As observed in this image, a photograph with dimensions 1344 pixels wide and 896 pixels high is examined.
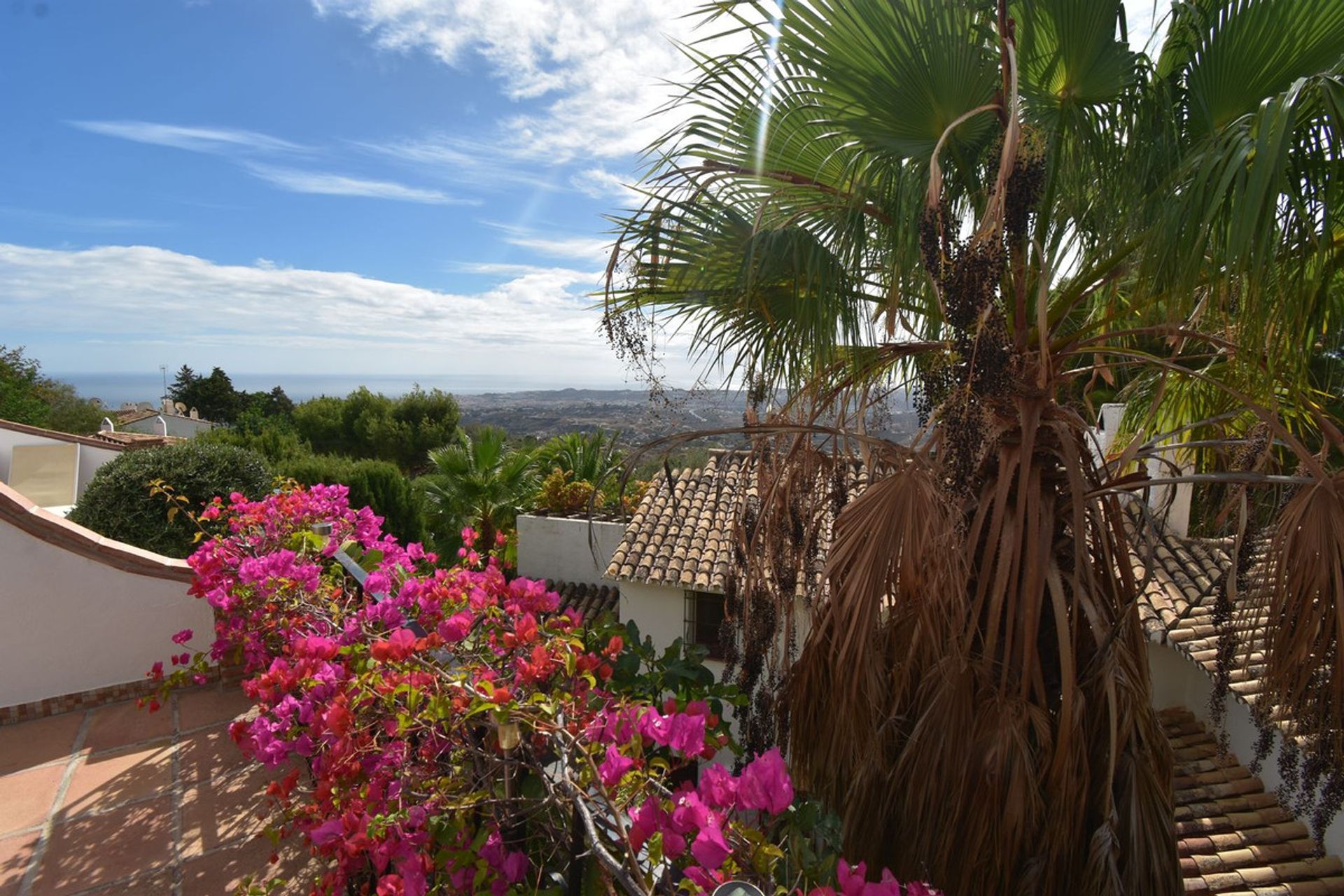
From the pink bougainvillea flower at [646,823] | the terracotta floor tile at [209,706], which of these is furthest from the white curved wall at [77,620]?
the pink bougainvillea flower at [646,823]

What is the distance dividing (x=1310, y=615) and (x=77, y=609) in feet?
17.0

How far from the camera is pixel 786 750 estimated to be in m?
3.16

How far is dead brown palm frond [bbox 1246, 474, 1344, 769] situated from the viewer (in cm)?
224

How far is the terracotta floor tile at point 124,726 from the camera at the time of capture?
319 cm

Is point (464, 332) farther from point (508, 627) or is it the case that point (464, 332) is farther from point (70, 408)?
point (508, 627)

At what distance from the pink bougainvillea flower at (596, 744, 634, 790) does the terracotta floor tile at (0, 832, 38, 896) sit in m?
2.28

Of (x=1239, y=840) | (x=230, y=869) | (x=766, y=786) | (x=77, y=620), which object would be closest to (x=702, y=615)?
(x=1239, y=840)

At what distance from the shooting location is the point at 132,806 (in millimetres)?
2664

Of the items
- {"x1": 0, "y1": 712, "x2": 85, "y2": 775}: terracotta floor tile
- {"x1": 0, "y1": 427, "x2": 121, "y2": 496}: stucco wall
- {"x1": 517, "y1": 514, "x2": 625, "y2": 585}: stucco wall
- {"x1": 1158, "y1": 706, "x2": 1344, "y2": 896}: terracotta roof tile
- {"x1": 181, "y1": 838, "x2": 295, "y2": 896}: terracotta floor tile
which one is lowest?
{"x1": 1158, "y1": 706, "x2": 1344, "y2": 896}: terracotta roof tile

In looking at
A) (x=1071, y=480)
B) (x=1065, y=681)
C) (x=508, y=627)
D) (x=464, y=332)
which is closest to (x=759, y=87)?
(x=1071, y=480)

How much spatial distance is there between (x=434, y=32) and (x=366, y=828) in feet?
24.2

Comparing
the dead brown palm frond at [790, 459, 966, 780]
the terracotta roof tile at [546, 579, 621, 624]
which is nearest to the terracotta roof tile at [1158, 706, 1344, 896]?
the dead brown palm frond at [790, 459, 966, 780]

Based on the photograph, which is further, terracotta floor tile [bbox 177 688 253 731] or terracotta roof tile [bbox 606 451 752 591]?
terracotta roof tile [bbox 606 451 752 591]

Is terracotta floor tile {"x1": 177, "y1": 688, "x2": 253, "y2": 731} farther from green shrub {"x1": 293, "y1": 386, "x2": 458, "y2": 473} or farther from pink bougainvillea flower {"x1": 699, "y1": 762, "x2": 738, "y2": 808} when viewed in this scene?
green shrub {"x1": 293, "y1": 386, "x2": 458, "y2": 473}
